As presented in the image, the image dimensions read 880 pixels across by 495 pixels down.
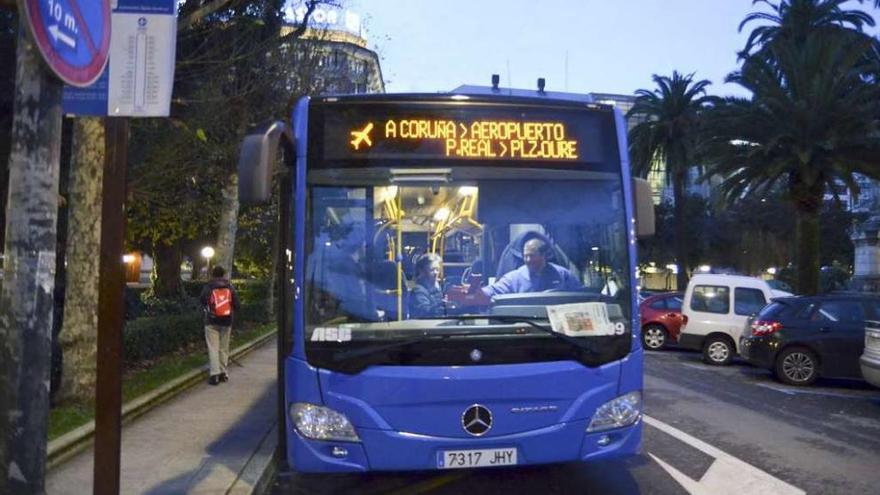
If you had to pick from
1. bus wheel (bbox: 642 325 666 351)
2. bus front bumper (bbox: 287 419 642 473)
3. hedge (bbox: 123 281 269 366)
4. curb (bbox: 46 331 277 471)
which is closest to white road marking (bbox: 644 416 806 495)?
bus front bumper (bbox: 287 419 642 473)

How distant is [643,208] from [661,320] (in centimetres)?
1662

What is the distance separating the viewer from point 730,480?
793 cm

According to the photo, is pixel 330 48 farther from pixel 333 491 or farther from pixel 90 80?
pixel 90 80

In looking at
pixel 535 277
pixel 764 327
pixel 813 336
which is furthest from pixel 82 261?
pixel 813 336

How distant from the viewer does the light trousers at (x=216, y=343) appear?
45.4 feet

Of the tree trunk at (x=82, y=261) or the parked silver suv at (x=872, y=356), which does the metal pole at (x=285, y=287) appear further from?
the parked silver suv at (x=872, y=356)

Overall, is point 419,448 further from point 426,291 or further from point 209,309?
point 209,309

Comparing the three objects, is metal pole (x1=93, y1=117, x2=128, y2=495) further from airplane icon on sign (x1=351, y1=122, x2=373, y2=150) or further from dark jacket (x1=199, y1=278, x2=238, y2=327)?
dark jacket (x1=199, y1=278, x2=238, y2=327)

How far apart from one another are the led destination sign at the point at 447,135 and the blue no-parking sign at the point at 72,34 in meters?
2.30

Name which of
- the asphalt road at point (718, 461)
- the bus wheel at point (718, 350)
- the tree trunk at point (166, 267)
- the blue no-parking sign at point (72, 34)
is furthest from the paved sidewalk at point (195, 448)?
the tree trunk at point (166, 267)

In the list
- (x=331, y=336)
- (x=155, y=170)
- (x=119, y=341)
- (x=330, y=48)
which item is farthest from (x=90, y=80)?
(x=330, y=48)

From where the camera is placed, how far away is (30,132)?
13.8 feet

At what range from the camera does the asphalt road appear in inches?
307

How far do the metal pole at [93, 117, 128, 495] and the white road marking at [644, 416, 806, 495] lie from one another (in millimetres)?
4444
